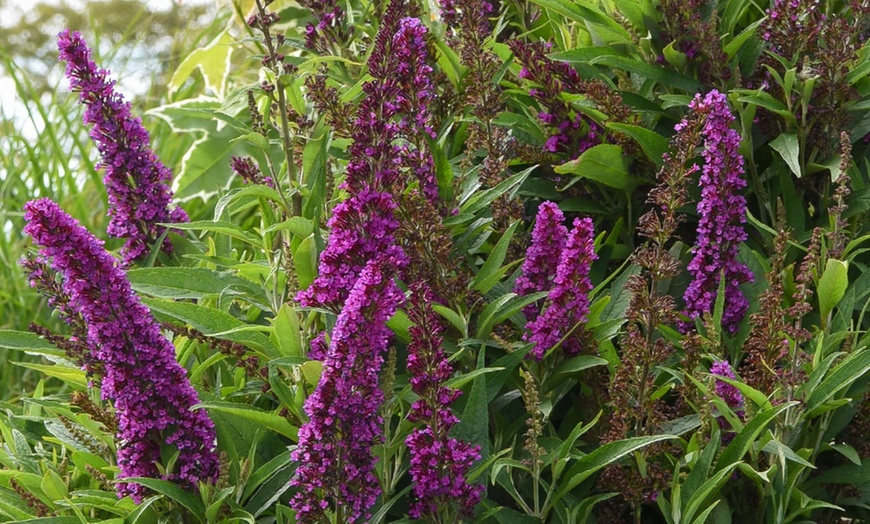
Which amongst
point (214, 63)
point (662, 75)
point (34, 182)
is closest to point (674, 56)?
point (662, 75)

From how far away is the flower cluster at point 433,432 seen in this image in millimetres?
1707

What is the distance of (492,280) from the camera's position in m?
1.96

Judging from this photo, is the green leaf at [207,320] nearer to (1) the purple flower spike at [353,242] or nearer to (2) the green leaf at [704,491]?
(1) the purple flower spike at [353,242]

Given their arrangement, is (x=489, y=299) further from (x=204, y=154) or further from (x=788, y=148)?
(x=204, y=154)

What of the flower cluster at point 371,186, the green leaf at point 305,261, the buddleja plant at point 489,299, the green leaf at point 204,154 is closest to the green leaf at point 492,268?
the buddleja plant at point 489,299

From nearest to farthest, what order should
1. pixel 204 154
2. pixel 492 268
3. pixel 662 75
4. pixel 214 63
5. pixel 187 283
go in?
pixel 492 268 < pixel 187 283 < pixel 662 75 < pixel 204 154 < pixel 214 63

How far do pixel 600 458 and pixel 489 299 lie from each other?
43cm

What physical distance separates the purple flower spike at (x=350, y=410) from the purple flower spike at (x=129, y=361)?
0.24 meters

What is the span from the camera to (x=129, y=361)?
1.78 metres

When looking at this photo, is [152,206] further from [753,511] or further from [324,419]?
[753,511]

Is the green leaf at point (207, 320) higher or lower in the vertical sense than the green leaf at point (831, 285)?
higher

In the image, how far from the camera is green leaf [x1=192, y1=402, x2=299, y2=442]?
184 centimetres

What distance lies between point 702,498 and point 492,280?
0.55m

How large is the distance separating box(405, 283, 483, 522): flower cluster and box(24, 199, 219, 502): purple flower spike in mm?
412
